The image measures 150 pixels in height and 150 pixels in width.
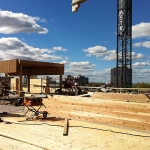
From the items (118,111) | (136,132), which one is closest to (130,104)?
(118,111)

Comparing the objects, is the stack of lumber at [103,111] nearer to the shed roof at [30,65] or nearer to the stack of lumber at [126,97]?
the stack of lumber at [126,97]

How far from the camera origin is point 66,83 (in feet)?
79.6

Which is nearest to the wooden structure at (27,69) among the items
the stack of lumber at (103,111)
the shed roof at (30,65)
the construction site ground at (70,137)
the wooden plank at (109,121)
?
the shed roof at (30,65)

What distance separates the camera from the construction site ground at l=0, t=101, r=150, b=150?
6.10 metres

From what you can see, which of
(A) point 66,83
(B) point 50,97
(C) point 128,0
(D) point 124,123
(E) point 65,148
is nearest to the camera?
(E) point 65,148

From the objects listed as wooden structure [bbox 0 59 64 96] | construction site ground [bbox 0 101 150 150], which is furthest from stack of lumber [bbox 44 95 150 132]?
wooden structure [bbox 0 59 64 96]

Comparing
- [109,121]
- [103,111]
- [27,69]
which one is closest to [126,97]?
[103,111]

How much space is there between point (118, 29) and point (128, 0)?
531 cm

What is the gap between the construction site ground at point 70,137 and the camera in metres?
6.10

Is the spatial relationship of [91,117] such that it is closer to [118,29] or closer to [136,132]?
[136,132]

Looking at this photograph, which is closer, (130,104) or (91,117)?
(130,104)

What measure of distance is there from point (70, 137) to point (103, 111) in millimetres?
2882

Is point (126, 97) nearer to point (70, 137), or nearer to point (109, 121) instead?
point (109, 121)

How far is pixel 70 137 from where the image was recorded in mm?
7086
